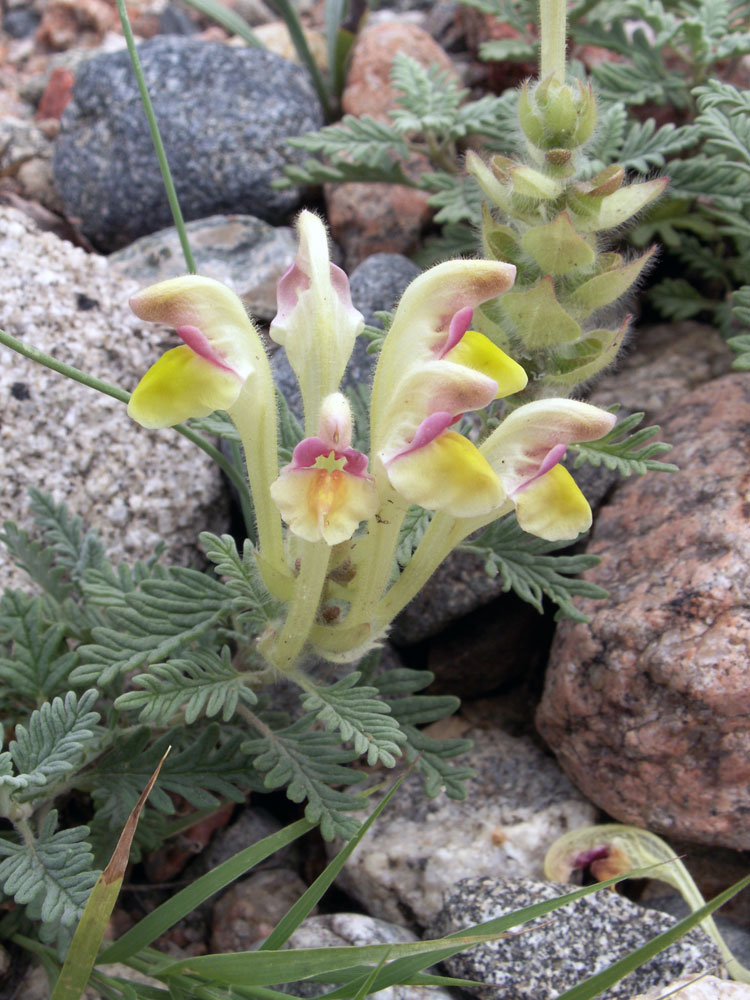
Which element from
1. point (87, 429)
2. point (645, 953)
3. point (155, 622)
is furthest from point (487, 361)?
point (87, 429)

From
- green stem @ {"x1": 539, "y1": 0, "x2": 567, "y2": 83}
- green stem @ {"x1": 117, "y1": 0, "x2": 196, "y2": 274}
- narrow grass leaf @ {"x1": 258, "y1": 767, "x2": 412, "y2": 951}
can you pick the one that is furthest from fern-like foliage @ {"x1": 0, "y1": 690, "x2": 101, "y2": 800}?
green stem @ {"x1": 539, "y1": 0, "x2": 567, "y2": 83}

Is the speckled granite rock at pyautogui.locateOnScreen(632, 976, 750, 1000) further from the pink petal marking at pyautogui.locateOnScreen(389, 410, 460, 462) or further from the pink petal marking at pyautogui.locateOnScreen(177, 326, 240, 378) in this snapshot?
the pink petal marking at pyautogui.locateOnScreen(177, 326, 240, 378)

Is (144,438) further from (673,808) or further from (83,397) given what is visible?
(673,808)

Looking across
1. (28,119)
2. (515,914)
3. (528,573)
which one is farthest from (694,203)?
(28,119)

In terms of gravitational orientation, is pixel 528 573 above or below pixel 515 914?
above

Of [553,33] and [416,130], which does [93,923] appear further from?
[416,130]

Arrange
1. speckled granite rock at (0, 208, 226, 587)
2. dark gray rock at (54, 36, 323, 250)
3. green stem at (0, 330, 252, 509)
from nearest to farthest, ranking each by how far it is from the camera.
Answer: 1. green stem at (0, 330, 252, 509)
2. speckled granite rock at (0, 208, 226, 587)
3. dark gray rock at (54, 36, 323, 250)
